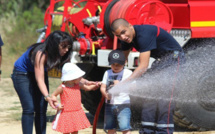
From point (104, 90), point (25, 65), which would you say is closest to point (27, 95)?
point (25, 65)

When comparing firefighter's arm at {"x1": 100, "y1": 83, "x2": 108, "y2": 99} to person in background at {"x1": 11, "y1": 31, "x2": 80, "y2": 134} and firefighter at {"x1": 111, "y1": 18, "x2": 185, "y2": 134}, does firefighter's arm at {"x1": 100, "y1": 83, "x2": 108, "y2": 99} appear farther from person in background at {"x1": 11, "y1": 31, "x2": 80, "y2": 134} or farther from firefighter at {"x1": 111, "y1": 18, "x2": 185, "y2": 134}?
person in background at {"x1": 11, "y1": 31, "x2": 80, "y2": 134}

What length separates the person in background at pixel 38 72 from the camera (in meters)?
5.03

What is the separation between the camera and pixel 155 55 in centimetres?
543

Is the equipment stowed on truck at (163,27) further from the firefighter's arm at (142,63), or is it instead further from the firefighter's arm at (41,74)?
the firefighter's arm at (41,74)

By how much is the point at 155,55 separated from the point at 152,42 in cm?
34

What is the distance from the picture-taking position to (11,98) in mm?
9977

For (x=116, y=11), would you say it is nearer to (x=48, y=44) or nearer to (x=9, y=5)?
(x=48, y=44)

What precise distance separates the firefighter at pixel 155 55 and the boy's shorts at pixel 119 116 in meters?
0.21

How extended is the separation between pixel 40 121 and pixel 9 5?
45.8ft

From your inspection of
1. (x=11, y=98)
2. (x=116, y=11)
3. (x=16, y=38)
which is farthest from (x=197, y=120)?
(x=16, y=38)

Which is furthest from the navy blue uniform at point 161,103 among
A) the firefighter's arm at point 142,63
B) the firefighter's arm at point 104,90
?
the firefighter's arm at point 104,90

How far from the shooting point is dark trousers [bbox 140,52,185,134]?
17.5 ft

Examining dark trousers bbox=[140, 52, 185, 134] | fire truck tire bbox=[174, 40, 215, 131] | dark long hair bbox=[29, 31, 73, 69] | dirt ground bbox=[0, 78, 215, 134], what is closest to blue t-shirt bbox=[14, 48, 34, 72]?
dark long hair bbox=[29, 31, 73, 69]

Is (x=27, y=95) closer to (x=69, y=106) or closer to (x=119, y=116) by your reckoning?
(x=69, y=106)
